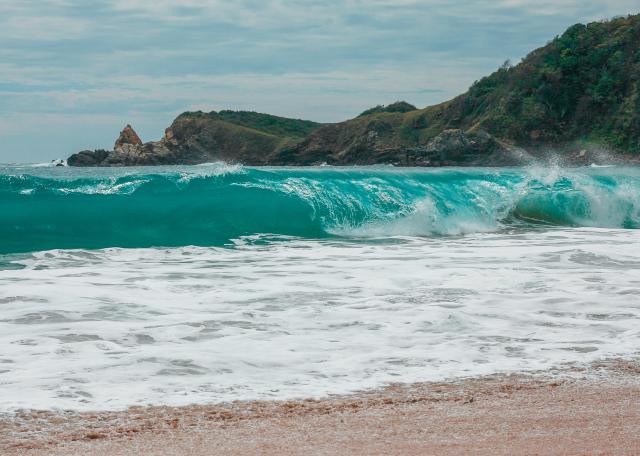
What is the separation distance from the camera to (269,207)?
50.3ft

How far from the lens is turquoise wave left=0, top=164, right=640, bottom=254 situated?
12.9 meters

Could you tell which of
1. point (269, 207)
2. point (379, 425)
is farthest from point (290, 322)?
point (269, 207)

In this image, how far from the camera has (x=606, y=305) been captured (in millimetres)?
6363

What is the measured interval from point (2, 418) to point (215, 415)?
0.96m

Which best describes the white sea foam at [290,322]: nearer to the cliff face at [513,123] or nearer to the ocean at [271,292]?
the ocean at [271,292]

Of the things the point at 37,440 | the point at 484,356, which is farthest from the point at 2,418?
the point at 484,356

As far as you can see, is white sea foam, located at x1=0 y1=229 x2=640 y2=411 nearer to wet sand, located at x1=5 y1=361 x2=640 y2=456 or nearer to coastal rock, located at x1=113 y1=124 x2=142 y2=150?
wet sand, located at x1=5 y1=361 x2=640 y2=456

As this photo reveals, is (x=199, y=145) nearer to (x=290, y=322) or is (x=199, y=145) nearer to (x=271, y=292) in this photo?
(x=271, y=292)

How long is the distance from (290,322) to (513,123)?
75.3 metres

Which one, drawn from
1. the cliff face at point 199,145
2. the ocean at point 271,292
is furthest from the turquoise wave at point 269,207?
the cliff face at point 199,145

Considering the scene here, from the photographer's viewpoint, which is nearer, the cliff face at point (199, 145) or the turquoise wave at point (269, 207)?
the turquoise wave at point (269, 207)

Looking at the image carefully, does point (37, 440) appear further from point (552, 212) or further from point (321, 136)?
point (321, 136)

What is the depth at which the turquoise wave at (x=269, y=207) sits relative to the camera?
1289 centimetres

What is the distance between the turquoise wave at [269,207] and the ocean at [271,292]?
6cm
